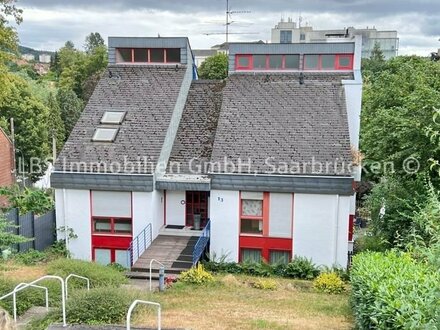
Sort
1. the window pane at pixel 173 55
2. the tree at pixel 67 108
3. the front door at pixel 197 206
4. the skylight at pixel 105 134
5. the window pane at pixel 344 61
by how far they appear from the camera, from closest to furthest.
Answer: the skylight at pixel 105 134, the front door at pixel 197 206, the window pane at pixel 344 61, the window pane at pixel 173 55, the tree at pixel 67 108

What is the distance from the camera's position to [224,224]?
59.9 ft

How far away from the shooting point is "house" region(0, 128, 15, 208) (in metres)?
29.3

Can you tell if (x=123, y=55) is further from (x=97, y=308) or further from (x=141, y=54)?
(x=97, y=308)

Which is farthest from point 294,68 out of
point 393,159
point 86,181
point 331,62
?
point 86,181

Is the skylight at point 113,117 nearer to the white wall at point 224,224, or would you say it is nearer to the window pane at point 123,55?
the window pane at point 123,55

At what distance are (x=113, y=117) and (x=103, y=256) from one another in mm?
6073

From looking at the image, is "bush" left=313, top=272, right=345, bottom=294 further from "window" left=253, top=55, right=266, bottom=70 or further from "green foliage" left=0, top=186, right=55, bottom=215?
"green foliage" left=0, top=186, right=55, bottom=215

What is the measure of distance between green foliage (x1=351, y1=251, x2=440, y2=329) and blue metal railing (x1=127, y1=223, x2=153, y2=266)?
869 centimetres

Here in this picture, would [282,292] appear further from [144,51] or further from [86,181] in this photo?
[144,51]

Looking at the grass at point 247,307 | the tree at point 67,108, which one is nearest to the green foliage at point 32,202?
the grass at point 247,307

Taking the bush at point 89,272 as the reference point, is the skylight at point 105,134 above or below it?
above

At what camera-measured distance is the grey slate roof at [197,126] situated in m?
20.2

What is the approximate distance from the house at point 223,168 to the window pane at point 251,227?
40 mm

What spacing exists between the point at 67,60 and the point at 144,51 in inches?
2400
